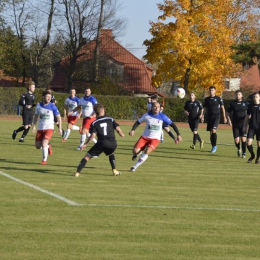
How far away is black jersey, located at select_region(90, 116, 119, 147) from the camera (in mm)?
13938

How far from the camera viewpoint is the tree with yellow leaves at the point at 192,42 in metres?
52.5

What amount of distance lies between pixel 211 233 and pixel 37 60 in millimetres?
61273

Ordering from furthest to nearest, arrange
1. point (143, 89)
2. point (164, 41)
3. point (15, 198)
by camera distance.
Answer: point (143, 89) < point (164, 41) < point (15, 198)

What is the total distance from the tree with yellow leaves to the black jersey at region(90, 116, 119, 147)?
3877 cm

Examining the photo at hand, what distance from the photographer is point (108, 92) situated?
64.2 meters

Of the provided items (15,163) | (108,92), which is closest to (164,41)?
(108,92)

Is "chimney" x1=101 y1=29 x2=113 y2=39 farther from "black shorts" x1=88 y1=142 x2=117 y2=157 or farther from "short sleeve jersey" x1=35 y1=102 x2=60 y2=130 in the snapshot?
"black shorts" x1=88 y1=142 x2=117 y2=157

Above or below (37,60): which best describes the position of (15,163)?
below

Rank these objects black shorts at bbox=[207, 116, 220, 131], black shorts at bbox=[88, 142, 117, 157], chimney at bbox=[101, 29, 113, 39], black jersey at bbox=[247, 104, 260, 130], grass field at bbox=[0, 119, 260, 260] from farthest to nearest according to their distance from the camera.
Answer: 1. chimney at bbox=[101, 29, 113, 39]
2. black shorts at bbox=[207, 116, 220, 131]
3. black jersey at bbox=[247, 104, 260, 130]
4. black shorts at bbox=[88, 142, 117, 157]
5. grass field at bbox=[0, 119, 260, 260]

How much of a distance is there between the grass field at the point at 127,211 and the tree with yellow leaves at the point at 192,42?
35840 millimetres

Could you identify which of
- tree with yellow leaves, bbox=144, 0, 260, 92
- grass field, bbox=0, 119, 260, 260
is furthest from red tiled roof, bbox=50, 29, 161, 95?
grass field, bbox=0, 119, 260, 260

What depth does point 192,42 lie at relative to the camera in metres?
52.6

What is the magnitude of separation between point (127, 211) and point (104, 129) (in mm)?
4252

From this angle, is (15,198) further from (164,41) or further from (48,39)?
(48,39)
